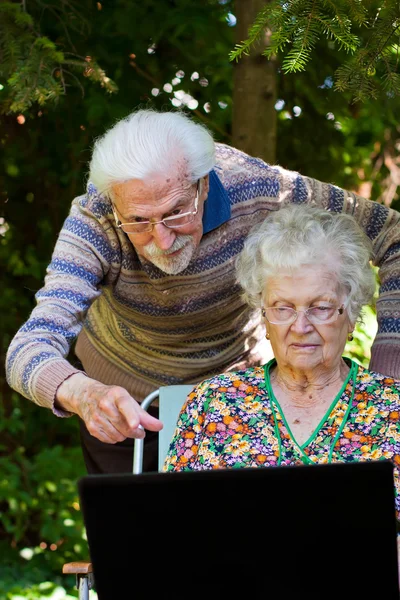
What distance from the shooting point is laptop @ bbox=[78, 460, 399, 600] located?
160cm

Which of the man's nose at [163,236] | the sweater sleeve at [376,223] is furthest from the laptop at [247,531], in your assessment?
the sweater sleeve at [376,223]

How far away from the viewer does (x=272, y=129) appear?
4.20 meters

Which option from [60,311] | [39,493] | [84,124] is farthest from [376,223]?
[39,493]

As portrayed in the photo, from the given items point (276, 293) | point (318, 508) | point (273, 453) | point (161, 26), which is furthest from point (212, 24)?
point (318, 508)

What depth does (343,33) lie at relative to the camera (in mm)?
2486

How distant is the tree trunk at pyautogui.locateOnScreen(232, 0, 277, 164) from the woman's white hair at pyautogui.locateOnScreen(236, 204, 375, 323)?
1467 millimetres

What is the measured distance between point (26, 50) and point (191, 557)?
2464mm

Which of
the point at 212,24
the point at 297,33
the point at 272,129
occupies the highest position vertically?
the point at 212,24

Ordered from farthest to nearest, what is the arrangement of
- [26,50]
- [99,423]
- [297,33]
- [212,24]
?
[212,24], [26,50], [297,33], [99,423]

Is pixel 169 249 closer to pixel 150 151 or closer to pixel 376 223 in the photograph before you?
pixel 150 151

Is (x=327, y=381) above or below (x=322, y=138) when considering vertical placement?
below

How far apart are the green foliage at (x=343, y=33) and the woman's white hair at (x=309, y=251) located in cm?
35

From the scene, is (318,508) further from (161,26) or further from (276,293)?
(161,26)

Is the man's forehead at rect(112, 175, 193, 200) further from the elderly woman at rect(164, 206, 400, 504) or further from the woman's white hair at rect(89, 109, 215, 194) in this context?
the elderly woman at rect(164, 206, 400, 504)
